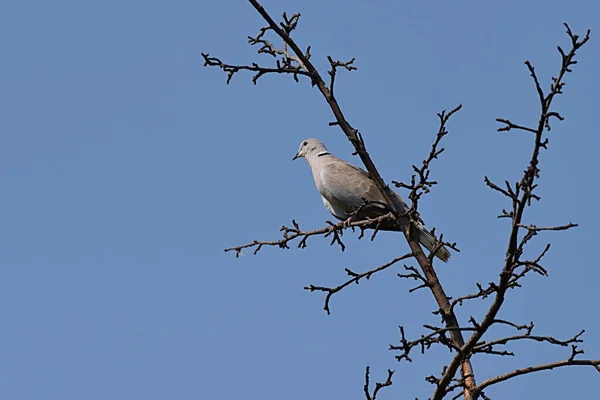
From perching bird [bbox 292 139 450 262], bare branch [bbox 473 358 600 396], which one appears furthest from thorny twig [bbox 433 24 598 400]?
perching bird [bbox 292 139 450 262]

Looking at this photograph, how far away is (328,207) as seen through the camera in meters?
8.83

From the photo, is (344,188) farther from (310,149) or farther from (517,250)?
(517,250)

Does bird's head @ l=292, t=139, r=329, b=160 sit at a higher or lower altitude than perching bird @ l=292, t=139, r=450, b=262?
higher

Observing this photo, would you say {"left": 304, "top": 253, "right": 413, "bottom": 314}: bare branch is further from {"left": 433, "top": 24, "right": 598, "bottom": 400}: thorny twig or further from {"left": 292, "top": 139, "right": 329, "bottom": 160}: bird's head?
{"left": 292, "top": 139, "right": 329, "bottom": 160}: bird's head

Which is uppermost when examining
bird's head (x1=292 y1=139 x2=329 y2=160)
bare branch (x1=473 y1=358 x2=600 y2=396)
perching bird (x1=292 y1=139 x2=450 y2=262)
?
bird's head (x1=292 y1=139 x2=329 y2=160)

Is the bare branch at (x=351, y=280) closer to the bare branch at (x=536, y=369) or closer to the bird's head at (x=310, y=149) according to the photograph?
the bare branch at (x=536, y=369)

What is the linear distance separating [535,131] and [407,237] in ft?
5.45

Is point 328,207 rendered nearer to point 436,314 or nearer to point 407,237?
point 407,237

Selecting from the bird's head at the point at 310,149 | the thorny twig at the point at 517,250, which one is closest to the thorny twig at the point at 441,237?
the thorny twig at the point at 517,250

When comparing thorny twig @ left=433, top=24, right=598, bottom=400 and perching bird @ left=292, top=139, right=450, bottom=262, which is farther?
perching bird @ left=292, top=139, right=450, bottom=262

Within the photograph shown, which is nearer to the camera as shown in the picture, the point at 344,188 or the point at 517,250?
the point at 517,250

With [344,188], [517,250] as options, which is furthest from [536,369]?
[344,188]

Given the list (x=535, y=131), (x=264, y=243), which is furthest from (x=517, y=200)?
(x=264, y=243)

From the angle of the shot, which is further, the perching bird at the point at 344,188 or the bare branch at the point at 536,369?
the perching bird at the point at 344,188
